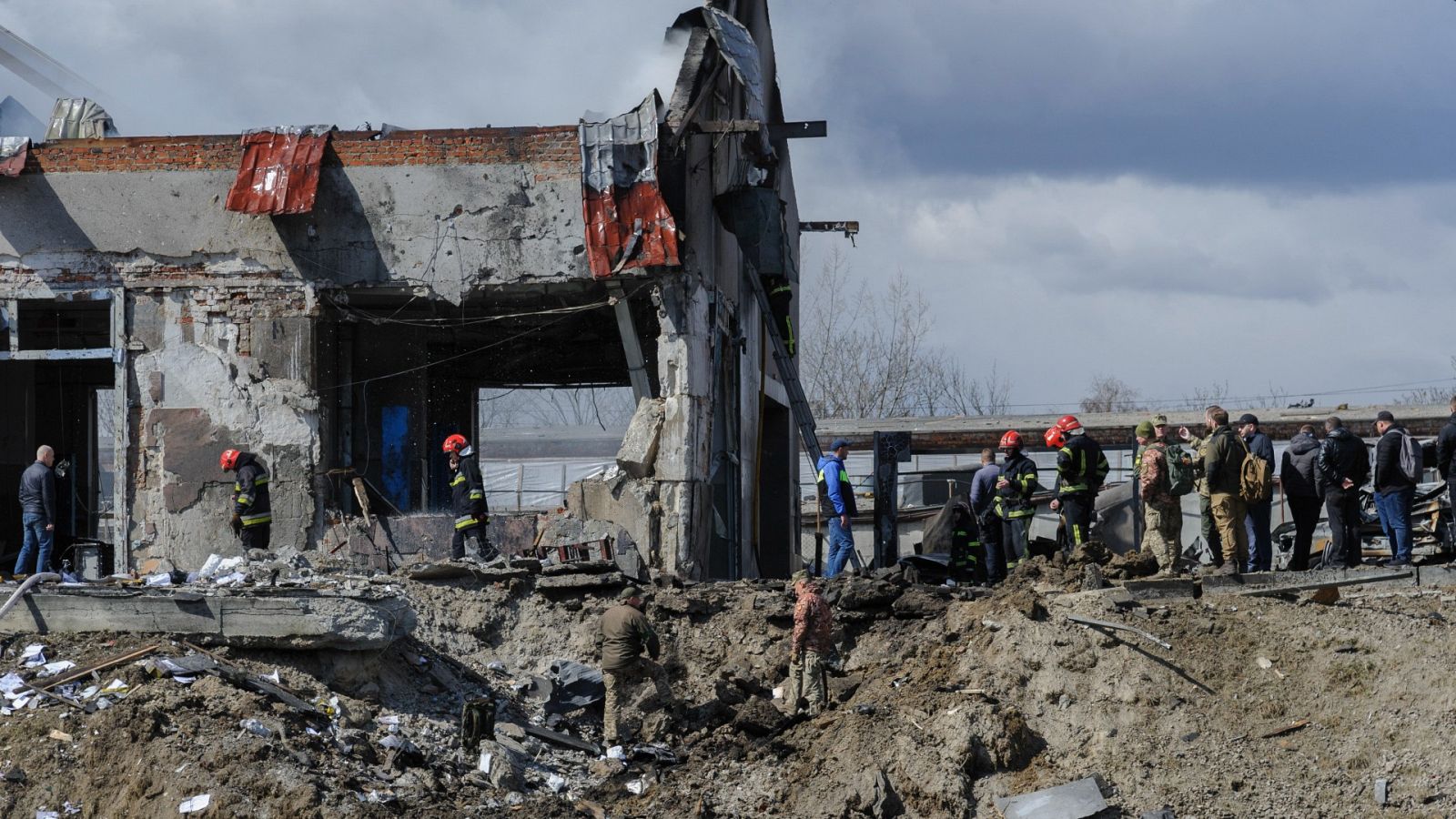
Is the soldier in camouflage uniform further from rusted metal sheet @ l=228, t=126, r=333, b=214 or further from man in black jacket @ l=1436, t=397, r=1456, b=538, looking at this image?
rusted metal sheet @ l=228, t=126, r=333, b=214

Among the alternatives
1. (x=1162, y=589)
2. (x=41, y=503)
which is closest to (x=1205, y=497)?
(x=1162, y=589)

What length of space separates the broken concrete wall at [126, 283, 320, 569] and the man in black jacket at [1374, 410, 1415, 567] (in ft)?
34.8

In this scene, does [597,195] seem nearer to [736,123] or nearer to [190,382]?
[736,123]

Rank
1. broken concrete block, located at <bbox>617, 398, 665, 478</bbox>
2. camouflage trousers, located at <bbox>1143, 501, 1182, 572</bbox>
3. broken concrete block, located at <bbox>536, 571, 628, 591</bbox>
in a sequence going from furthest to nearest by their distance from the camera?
broken concrete block, located at <bbox>617, 398, 665, 478</bbox>, broken concrete block, located at <bbox>536, 571, 628, 591</bbox>, camouflage trousers, located at <bbox>1143, 501, 1182, 572</bbox>

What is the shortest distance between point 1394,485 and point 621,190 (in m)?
7.98

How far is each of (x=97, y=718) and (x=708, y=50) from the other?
9.56m

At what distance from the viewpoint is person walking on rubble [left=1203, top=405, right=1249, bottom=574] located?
11.3 m

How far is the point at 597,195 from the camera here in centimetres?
1434

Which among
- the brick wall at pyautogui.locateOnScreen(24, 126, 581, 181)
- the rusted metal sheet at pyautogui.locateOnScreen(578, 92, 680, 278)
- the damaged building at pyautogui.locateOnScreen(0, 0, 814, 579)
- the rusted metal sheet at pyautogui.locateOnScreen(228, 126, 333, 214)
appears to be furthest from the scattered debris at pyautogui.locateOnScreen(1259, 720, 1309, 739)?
the rusted metal sheet at pyautogui.locateOnScreen(228, 126, 333, 214)

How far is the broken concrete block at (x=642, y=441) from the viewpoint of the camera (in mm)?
14266

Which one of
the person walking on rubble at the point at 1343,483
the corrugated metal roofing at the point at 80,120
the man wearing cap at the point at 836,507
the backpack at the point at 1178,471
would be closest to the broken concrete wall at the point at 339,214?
the corrugated metal roofing at the point at 80,120

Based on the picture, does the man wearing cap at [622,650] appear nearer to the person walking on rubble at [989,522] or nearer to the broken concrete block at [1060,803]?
the broken concrete block at [1060,803]

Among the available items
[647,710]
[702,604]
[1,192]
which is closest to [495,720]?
[647,710]

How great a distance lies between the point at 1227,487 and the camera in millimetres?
11391
